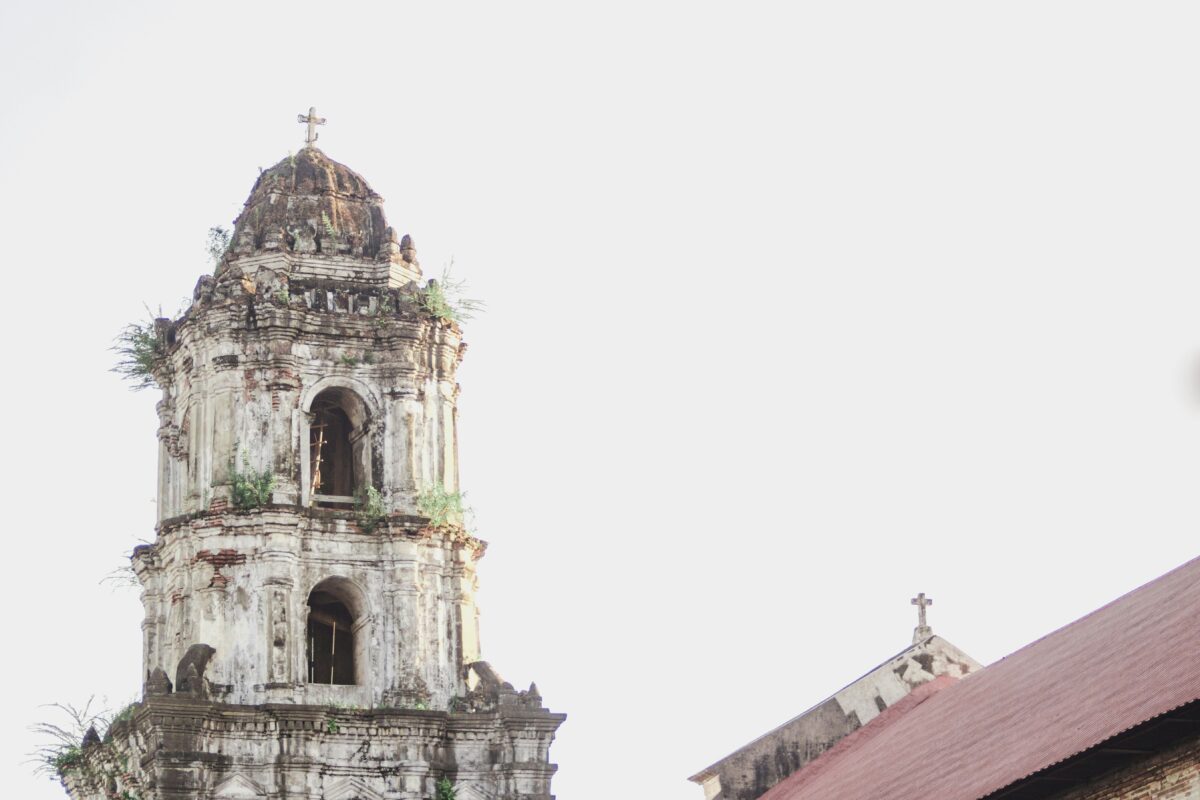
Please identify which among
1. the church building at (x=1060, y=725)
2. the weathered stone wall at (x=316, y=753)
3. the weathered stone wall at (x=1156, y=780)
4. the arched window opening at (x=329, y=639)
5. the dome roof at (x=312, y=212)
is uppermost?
the dome roof at (x=312, y=212)

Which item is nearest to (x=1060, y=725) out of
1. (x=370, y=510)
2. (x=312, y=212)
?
(x=370, y=510)

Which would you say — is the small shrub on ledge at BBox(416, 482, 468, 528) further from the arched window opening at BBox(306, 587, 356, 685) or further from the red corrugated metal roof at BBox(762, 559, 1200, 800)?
the red corrugated metal roof at BBox(762, 559, 1200, 800)

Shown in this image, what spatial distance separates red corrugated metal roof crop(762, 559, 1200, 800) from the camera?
16094mm

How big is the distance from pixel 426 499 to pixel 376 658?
2101 millimetres

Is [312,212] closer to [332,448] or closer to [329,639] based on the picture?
[332,448]

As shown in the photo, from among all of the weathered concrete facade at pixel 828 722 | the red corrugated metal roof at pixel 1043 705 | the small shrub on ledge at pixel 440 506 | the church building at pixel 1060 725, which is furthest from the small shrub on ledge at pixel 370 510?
the red corrugated metal roof at pixel 1043 705

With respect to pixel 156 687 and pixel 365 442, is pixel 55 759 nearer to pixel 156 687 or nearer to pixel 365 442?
pixel 156 687

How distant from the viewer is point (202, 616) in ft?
81.2

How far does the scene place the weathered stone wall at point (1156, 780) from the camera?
15.1 metres

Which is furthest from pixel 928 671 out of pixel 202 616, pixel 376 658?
pixel 202 616

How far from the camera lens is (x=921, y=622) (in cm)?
2606

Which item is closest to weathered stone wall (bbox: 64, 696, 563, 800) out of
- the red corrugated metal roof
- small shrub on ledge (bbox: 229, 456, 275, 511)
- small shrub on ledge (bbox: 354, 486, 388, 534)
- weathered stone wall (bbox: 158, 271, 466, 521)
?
small shrub on ledge (bbox: 354, 486, 388, 534)

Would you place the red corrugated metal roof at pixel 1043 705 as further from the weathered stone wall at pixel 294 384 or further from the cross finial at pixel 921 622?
the weathered stone wall at pixel 294 384

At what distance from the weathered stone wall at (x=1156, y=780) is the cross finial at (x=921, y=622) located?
31.0 ft
